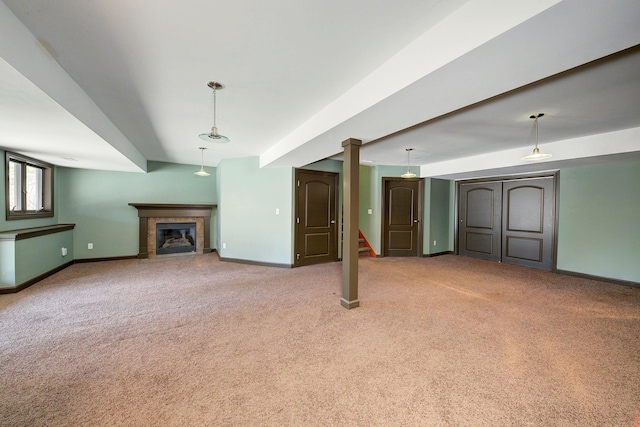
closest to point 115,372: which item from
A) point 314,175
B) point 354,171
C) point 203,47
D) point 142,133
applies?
point 203,47

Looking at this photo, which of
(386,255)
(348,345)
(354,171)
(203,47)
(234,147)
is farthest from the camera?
(386,255)

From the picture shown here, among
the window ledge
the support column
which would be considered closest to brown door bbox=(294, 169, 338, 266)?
the support column

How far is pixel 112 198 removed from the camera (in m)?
5.56

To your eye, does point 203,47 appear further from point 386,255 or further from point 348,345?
point 386,255

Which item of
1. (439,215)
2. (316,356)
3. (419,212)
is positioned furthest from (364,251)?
(316,356)

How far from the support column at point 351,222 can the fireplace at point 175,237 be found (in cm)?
495

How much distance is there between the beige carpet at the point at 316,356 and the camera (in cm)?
152

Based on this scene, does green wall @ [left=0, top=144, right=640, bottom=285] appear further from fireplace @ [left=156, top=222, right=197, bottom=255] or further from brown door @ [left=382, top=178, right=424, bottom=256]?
fireplace @ [left=156, top=222, right=197, bottom=255]

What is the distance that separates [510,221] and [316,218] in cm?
441

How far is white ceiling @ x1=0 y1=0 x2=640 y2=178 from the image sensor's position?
54.1 inches

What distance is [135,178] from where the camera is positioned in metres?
5.80

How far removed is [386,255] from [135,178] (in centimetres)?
635

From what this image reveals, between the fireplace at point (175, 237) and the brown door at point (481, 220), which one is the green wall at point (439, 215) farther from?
the fireplace at point (175, 237)

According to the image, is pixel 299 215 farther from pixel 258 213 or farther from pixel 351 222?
pixel 351 222
